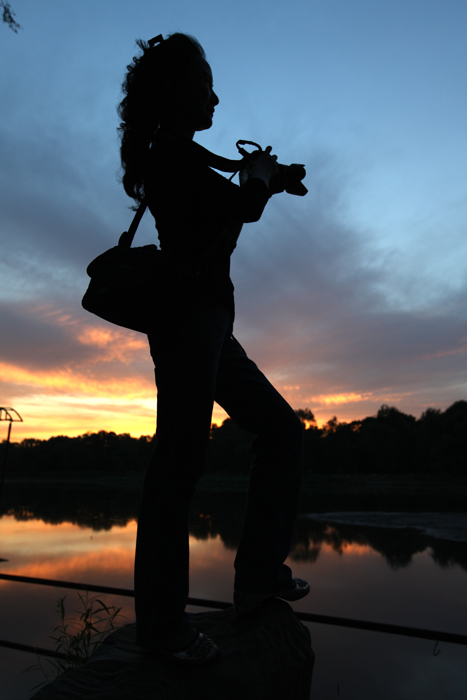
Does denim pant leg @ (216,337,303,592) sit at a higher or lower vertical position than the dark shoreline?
higher

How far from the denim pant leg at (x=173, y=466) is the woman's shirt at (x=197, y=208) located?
0.10 metres

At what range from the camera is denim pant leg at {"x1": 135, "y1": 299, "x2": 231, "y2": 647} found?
1054 mm

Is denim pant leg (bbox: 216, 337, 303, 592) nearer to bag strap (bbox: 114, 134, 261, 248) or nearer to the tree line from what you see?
bag strap (bbox: 114, 134, 261, 248)

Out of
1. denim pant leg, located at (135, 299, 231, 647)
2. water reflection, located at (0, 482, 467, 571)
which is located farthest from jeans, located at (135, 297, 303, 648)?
water reflection, located at (0, 482, 467, 571)

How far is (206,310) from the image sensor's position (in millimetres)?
1162

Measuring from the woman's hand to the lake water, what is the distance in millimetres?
3269

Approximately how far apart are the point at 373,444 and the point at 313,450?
12.8 ft

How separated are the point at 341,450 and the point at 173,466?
28.3m

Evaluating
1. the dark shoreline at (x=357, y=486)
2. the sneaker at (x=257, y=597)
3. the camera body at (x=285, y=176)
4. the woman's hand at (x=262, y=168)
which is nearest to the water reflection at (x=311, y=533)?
the dark shoreline at (x=357, y=486)

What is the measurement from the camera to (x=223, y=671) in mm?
1031

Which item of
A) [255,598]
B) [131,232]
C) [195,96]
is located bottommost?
[255,598]

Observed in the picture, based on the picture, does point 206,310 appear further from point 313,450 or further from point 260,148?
point 313,450

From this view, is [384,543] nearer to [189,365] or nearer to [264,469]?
[264,469]

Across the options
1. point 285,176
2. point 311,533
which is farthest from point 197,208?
point 311,533
